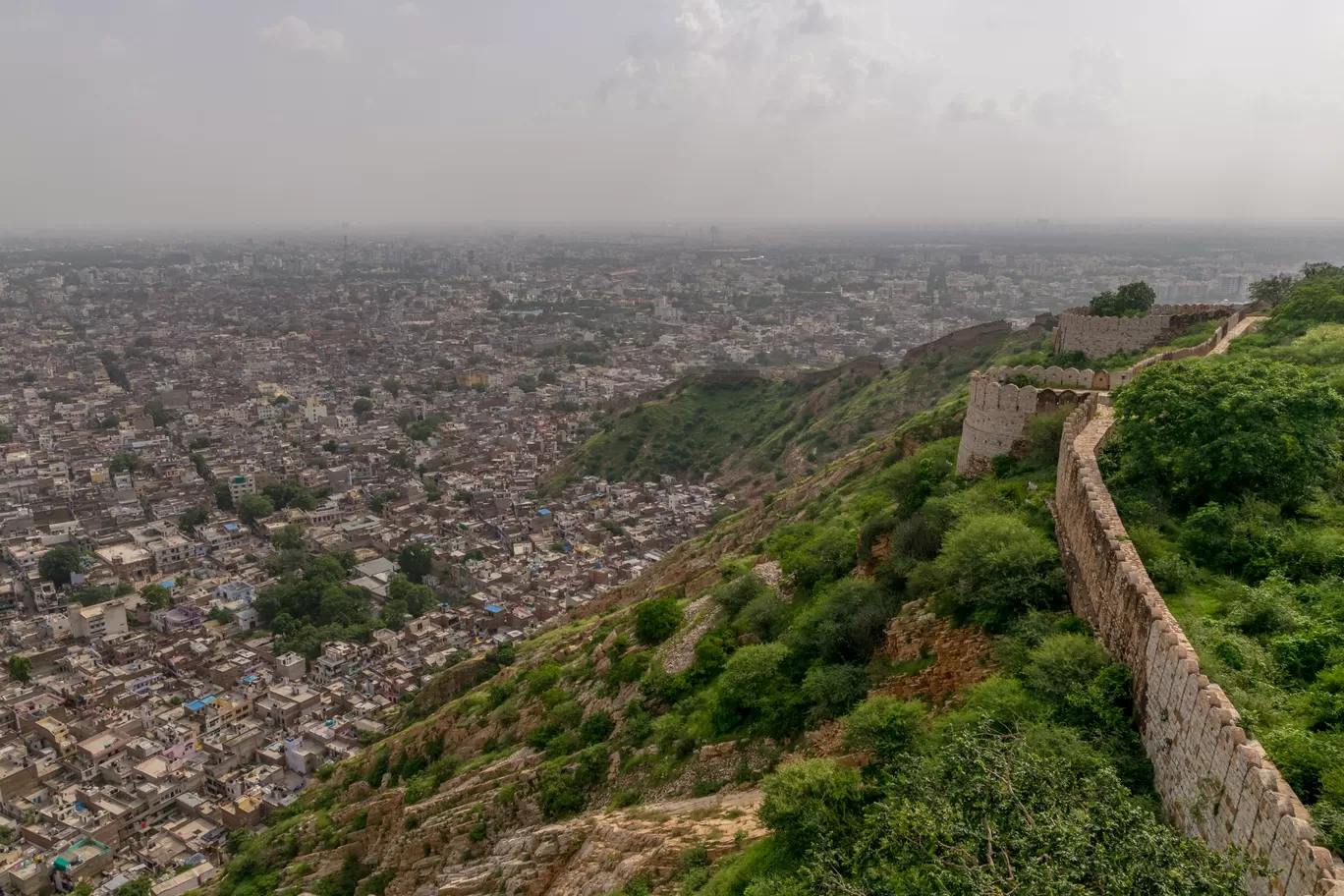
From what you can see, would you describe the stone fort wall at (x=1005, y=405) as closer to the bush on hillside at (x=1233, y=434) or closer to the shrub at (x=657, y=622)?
the bush on hillside at (x=1233, y=434)

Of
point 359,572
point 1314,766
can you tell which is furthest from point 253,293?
point 1314,766

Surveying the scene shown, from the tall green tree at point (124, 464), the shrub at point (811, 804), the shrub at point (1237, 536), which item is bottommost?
the tall green tree at point (124, 464)

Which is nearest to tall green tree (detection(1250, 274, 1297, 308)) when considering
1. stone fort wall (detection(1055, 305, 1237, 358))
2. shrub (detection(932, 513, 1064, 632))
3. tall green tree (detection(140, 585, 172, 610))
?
stone fort wall (detection(1055, 305, 1237, 358))

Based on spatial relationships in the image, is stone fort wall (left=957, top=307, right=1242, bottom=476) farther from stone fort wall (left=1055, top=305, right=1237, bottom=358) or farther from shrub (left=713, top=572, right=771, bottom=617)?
stone fort wall (left=1055, top=305, right=1237, bottom=358)

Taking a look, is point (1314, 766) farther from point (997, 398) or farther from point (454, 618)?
point (454, 618)

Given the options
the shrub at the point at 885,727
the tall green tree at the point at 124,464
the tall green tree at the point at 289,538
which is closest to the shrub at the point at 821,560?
the shrub at the point at 885,727

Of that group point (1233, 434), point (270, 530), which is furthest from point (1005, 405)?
point (270, 530)
